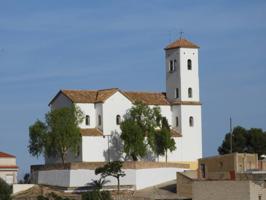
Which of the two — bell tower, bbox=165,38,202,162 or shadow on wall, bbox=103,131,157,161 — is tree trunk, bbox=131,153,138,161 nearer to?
shadow on wall, bbox=103,131,157,161

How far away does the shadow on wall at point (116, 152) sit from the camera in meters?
77.2

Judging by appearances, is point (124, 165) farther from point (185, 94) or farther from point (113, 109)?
point (185, 94)

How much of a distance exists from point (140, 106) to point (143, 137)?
112 inches

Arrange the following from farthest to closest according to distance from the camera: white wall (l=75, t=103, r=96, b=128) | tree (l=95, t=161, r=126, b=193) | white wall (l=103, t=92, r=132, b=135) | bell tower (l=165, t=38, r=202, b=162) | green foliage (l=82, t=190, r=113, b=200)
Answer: bell tower (l=165, t=38, r=202, b=162)
white wall (l=103, t=92, r=132, b=135)
white wall (l=75, t=103, r=96, b=128)
tree (l=95, t=161, r=126, b=193)
green foliage (l=82, t=190, r=113, b=200)

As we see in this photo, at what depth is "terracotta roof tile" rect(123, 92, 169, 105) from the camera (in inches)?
3164

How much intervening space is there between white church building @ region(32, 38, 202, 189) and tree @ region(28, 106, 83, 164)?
0.88 m

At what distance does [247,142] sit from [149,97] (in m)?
11.1

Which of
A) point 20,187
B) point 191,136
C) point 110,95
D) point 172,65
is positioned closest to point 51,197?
point 20,187

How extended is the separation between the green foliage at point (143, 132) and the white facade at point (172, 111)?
1.49 metres

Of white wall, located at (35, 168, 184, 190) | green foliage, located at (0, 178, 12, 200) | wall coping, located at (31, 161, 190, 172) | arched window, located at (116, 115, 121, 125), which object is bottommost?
green foliage, located at (0, 178, 12, 200)

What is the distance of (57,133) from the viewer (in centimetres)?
7506

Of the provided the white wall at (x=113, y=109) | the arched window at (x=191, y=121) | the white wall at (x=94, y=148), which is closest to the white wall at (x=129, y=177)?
the white wall at (x=94, y=148)

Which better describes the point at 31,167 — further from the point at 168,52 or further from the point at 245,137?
the point at 245,137

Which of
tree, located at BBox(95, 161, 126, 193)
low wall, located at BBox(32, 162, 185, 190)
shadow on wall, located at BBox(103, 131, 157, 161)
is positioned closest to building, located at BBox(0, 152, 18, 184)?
low wall, located at BBox(32, 162, 185, 190)
